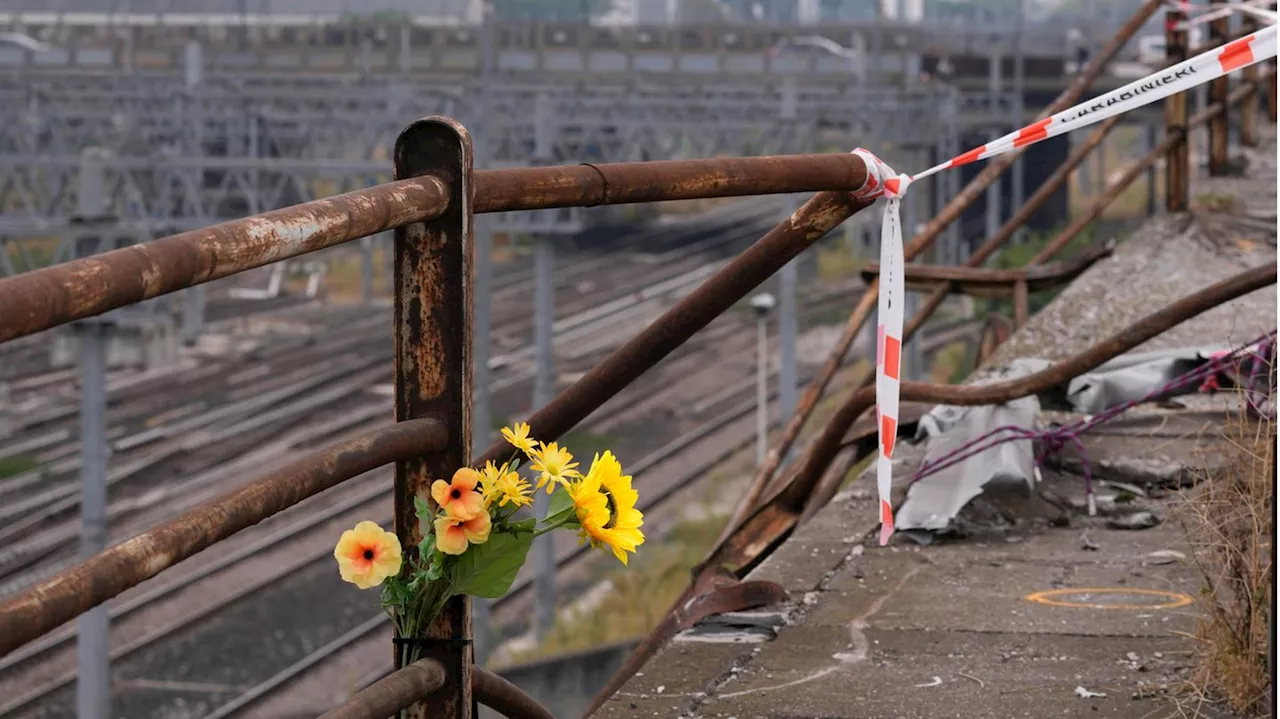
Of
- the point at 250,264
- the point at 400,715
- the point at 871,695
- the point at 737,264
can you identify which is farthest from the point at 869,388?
the point at 250,264

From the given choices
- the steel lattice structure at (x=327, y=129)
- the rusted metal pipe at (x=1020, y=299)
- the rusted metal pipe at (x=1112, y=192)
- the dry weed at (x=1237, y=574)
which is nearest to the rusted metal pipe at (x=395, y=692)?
the dry weed at (x=1237, y=574)

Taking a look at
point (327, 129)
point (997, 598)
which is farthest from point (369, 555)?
point (327, 129)

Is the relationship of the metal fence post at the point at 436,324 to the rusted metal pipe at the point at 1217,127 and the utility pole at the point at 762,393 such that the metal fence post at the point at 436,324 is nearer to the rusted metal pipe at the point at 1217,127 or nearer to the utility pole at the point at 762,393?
the rusted metal pipe at the point at 1217,127

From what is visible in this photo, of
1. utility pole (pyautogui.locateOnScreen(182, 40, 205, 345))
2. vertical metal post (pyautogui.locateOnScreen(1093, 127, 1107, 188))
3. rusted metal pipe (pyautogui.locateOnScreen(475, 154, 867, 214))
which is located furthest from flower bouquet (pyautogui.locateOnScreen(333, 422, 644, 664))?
utility pole (pyautogui.locateOnScreen(182, 40, 205, 345))

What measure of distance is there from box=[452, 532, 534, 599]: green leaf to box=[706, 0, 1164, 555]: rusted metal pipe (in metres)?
2.59

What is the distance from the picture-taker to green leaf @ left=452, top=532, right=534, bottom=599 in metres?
2.35

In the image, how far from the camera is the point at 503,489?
235cm

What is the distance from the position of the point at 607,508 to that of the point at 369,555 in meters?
0.35

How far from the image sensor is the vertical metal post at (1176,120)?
336 inches

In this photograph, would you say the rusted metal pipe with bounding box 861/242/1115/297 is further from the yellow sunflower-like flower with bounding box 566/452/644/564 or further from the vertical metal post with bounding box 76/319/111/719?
the vertical metal post with bounding box 76/319/111/719

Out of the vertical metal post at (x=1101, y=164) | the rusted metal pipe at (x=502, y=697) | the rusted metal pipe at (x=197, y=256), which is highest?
the rusted metal pipe at (x=197, y=256)

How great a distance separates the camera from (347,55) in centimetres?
4947

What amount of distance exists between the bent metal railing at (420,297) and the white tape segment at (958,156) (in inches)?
4.7

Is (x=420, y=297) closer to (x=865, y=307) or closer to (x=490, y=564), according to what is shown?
(x=490, y=564)
